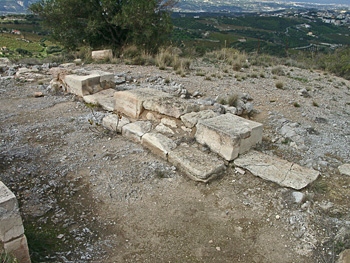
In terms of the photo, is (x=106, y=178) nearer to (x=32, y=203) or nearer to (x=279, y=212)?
(x=32, y=203)

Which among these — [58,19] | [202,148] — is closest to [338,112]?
[202,148]

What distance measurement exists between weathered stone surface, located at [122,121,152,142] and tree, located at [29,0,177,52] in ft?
26.0

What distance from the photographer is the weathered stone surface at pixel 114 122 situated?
602 centimetres

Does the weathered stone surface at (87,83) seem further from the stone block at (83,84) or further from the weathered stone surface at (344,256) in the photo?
the weathered stone surface at (344,256)

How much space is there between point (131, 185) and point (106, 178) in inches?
17.1

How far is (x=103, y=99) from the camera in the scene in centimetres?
733

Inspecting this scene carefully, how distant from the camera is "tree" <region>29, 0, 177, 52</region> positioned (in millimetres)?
12695

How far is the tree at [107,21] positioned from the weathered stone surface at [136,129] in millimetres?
7915

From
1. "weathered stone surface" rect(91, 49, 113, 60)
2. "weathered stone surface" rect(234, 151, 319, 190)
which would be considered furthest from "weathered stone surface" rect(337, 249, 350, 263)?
"weathered stone surface" rect(91, 49, 113, 60)

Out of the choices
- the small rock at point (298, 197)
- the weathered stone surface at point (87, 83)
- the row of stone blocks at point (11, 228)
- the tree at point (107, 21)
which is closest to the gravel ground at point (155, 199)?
the small rock at point (298, 197)

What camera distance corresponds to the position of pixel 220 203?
4141mm

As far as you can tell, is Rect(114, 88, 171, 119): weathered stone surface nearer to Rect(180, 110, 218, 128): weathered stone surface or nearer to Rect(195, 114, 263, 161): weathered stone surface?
Rect(180, 110, 218, 128): weathered stone surface

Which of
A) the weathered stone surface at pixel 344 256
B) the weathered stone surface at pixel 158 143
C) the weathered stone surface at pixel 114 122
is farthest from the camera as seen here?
the weathered stone surface at pixel 114 122

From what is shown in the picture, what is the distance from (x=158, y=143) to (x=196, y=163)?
86 cm
